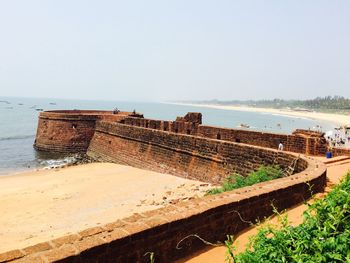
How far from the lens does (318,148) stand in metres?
13.1

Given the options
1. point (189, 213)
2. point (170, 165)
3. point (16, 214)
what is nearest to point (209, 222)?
point (189, 213)

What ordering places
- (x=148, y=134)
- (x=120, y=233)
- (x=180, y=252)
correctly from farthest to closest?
(x=148, y=134) < (x=180, y=252) < (x=120, y=233)

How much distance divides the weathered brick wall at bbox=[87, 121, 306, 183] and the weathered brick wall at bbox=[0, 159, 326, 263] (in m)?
3.92

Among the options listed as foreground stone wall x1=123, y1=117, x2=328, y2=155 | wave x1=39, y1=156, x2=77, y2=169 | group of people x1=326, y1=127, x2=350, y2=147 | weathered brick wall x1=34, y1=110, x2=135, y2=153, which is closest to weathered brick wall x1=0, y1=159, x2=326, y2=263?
foreground stone wall x1=123, y1=117, x2=328, y2=155

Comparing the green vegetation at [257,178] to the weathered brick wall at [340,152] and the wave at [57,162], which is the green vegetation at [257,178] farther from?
the wave at [57,162]

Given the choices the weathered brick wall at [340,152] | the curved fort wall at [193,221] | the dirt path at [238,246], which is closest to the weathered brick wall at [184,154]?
the curved fort wall at [193,221]

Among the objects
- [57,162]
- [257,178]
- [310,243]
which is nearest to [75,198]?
[257,178]

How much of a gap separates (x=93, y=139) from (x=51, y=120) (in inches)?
140

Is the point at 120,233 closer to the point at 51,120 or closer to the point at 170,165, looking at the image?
the point at 170,165

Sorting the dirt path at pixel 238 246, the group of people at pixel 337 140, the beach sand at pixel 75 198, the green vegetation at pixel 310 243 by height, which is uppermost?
the green vegetation at pixel 310 243

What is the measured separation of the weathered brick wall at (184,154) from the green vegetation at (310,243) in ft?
18.8

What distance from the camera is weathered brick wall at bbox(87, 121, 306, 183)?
10.9 m

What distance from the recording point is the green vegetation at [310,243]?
260cm

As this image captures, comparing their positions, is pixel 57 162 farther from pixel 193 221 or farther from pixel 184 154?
pixel 193 221
